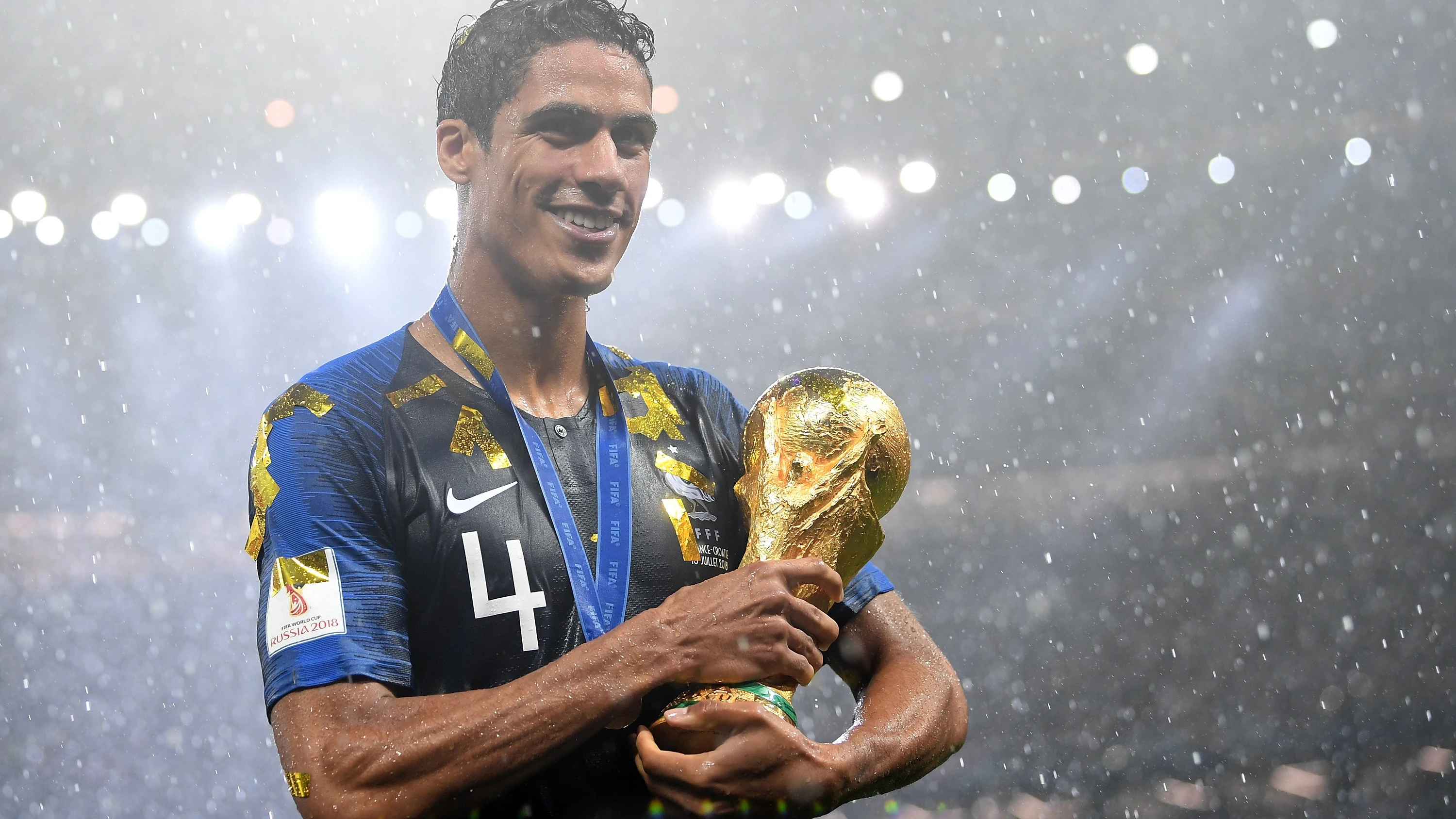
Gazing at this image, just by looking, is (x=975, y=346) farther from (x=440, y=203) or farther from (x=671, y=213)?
(x=440, y=203)

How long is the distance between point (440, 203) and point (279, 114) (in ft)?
3.60

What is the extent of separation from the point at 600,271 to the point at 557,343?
0.13 meters

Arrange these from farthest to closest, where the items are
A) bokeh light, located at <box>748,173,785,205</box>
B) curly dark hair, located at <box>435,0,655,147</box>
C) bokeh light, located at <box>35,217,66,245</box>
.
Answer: bokeh light, located at <box>748,173,785,205</box>, bokeh light, located at <box>35,217,66,245</box>, curly dark hair, located at <box>435,0,655,147</box>

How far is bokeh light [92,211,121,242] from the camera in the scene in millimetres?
6484

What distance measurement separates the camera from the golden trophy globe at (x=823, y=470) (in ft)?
3.52

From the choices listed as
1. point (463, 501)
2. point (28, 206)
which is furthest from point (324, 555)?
point (28, 206)

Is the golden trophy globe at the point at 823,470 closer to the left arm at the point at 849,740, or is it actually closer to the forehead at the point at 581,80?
the left arm at the point at 849,740

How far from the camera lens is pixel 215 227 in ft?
21.5

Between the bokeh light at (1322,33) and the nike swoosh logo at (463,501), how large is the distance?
6.92 m

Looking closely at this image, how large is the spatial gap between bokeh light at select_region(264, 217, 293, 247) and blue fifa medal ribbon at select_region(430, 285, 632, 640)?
5886mm

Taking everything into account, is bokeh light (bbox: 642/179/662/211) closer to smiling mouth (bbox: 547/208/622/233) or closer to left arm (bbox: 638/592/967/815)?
smiling mouth (bbox: 547/208/622/233)

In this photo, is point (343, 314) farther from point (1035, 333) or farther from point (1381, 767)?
point (1381, 767)

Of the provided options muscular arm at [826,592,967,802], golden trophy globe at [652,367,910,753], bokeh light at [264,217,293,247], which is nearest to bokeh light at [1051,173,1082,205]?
bokeh light at [264,217,293,247]

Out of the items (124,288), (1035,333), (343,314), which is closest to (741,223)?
(1035,333)
